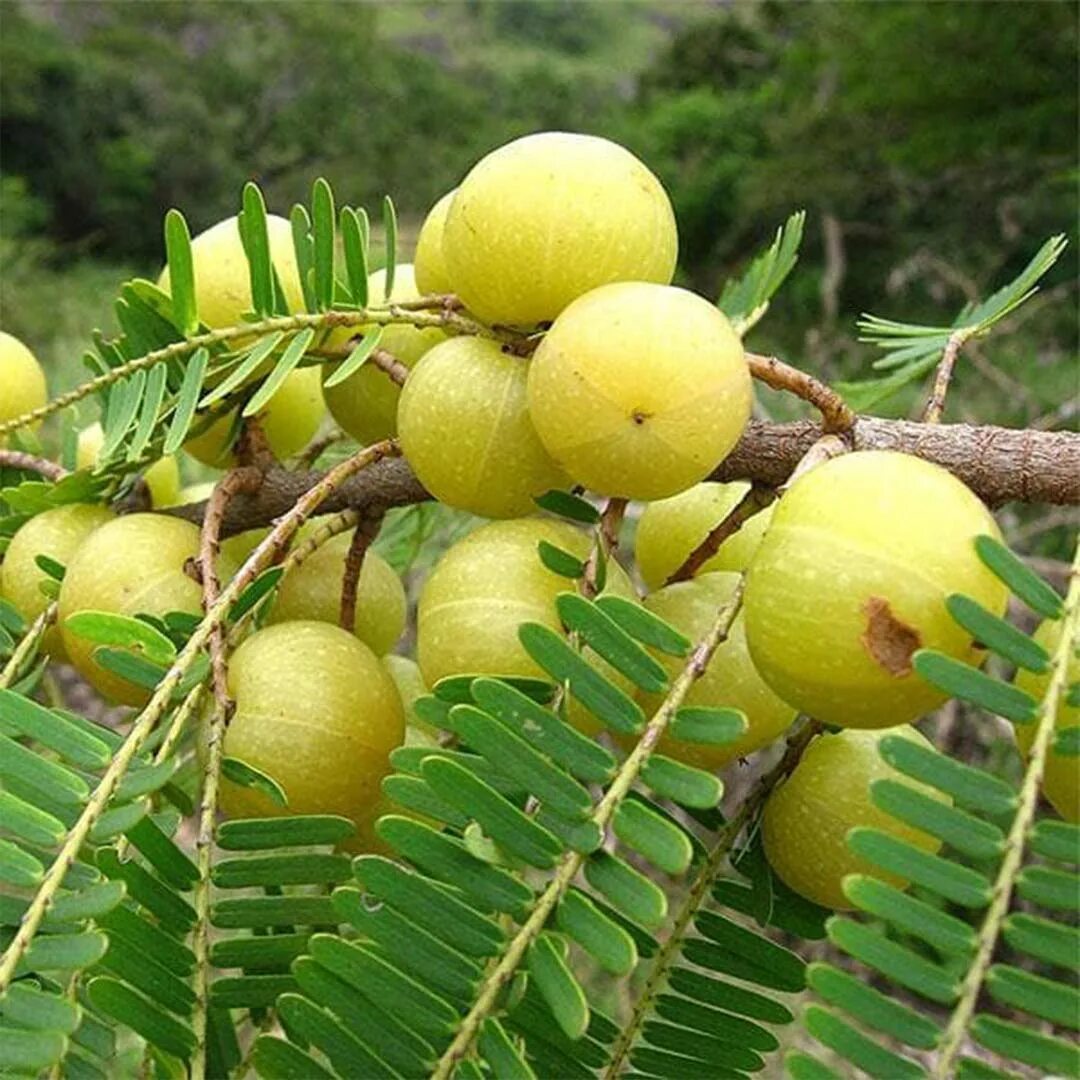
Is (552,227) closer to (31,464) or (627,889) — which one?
(627,889)

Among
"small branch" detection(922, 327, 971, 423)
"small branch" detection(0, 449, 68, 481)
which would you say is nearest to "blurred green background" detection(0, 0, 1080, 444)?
"small branch" detection(922, 327, 971, 423)

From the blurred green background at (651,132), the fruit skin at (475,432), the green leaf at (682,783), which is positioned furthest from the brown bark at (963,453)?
the blurred green background at (651,132)

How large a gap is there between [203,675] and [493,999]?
216 millimetres

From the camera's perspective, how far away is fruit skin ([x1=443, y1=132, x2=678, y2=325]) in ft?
2.15

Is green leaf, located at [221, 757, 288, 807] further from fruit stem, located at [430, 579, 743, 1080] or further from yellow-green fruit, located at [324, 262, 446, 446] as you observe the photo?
yellow-green fruit, located at [324, 262, 446, 446]

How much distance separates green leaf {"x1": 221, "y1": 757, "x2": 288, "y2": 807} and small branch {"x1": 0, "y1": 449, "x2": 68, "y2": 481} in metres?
0.40

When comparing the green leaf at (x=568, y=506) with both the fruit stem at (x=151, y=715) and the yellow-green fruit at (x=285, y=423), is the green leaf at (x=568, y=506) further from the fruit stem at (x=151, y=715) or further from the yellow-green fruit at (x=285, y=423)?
the yellow-green fruit at (x=285, y=423)

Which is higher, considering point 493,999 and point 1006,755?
point 493,999

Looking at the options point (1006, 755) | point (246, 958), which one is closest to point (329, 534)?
point (246, 958)

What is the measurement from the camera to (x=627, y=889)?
19.3 inches

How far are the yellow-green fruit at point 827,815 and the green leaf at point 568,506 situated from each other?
17 centimetres

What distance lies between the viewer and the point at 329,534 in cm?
74

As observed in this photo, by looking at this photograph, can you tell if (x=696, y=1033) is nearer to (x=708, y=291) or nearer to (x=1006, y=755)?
(x=1006, y=755)

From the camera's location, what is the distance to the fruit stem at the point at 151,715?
1.61ft
